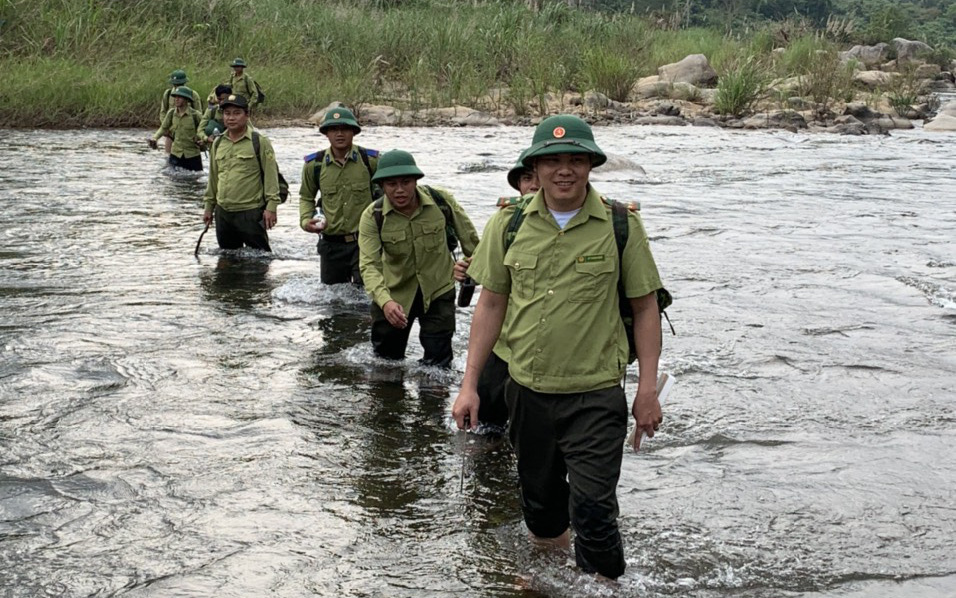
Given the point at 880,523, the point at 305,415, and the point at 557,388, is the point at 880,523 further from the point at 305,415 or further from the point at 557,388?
the point at 305,415

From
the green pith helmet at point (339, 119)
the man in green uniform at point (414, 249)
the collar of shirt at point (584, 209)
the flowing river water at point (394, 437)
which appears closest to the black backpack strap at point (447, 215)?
the man in green uniform at point (414, 249)

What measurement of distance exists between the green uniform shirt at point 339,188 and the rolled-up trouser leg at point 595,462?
4.99 meters

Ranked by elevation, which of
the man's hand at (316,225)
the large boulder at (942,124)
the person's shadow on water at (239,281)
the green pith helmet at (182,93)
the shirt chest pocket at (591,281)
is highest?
the shirt chest pocket at (591,281)

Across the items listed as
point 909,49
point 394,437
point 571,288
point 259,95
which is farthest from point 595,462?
point 909,49

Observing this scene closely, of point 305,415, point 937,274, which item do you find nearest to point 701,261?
point 937,274

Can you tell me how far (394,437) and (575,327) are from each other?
2443 millimetres

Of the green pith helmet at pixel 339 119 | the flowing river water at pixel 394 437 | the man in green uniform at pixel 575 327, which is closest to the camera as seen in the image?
the man in green uniform at pixel 575 327

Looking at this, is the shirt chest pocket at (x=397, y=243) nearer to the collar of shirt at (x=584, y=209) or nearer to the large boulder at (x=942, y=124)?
the collar of shirt at (x=584, y=209)

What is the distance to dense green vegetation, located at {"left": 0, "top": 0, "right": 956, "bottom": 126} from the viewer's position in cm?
2403

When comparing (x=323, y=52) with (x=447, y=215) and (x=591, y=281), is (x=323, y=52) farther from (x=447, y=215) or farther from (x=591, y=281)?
(x=591, y=281)

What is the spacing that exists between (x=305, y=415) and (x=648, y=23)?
3375 cm

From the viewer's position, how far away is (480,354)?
4.42m

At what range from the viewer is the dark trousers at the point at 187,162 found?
1762 cm

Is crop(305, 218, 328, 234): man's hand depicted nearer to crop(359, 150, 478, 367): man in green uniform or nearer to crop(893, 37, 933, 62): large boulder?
crop(359, 150, 478, 367): man in green uniform
